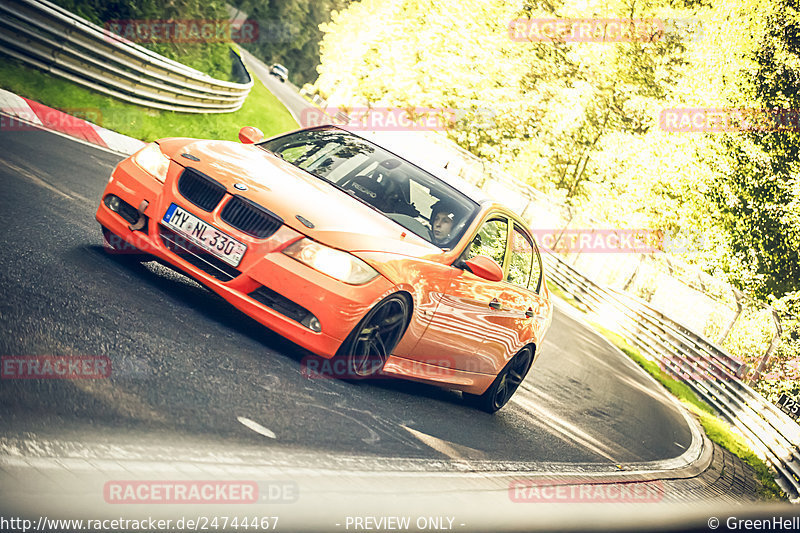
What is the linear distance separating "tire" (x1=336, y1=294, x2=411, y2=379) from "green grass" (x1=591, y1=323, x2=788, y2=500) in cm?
646

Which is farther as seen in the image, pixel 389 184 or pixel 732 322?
pixel 732 322

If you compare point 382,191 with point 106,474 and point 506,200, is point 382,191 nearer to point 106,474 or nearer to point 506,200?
point 106,474

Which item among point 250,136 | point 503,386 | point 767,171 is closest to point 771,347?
point 503,386

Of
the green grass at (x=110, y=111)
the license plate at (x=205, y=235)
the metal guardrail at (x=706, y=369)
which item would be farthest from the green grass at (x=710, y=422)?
the green grass at (x=110, y=111)

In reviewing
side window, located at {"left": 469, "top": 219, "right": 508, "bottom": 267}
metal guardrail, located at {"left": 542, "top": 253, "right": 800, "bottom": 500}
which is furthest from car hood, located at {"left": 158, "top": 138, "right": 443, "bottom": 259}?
metal guardrail, located at {"left": 542, "top": 253, "right": 800, "bottom": 500}

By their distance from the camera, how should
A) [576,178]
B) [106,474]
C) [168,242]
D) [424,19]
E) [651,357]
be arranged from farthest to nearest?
[424,19]
[576,178]
[651,357]
[168,242]
[106,474]

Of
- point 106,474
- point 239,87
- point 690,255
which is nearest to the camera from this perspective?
point 106,474

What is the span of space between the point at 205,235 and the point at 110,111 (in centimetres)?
1132

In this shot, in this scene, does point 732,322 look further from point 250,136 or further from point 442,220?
point 250,136

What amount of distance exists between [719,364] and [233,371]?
1320 cm

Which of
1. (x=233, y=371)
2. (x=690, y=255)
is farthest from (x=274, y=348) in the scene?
(x=690, y=255)

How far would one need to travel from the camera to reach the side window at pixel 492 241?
6391 millimetres

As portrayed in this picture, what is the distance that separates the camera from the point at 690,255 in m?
30.2

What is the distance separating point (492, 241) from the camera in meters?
6.68
